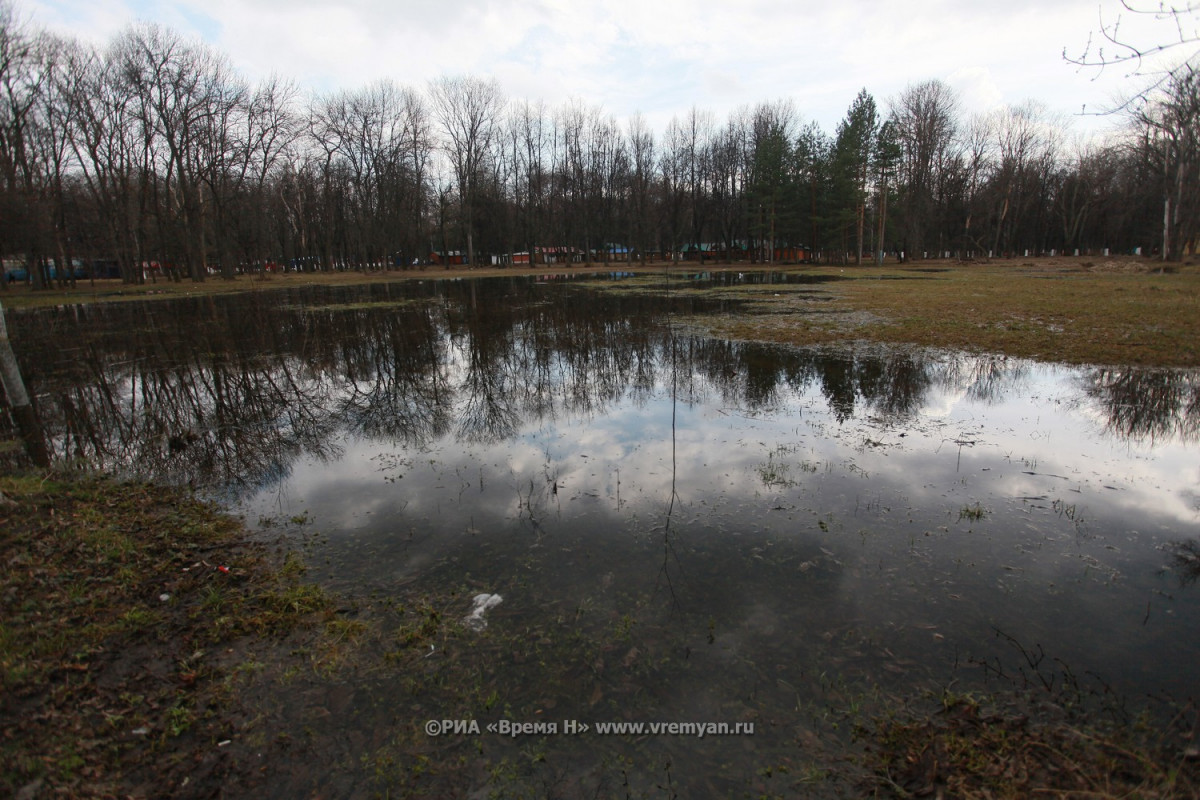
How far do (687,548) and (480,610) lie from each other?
2076mm

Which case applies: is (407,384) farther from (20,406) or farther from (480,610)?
(480,610)

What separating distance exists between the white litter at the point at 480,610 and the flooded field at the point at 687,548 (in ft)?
0.08

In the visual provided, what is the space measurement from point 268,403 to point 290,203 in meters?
74.9

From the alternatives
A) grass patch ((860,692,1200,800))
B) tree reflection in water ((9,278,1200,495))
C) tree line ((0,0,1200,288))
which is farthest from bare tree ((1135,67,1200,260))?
grass patch ((860,692,1200,800))

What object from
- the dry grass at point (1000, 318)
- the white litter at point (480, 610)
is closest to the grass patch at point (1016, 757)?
the white litter at point (480, 610)

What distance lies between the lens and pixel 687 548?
547 centimetres

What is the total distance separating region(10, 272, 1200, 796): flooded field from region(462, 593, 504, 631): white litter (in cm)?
2

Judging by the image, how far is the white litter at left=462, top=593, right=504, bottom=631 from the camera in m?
4.38

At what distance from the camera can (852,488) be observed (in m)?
6.68

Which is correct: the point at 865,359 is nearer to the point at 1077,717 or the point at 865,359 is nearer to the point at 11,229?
the point at 1077,717

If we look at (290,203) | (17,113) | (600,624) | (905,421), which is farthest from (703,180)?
(600,624)

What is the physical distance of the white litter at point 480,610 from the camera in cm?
A: 438

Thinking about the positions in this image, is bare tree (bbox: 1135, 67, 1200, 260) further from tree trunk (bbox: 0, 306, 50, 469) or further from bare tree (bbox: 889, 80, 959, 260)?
tree trunk (bbox: 0, 306, 50, 469)

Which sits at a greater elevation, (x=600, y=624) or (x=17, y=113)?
(x=17, y=113)
